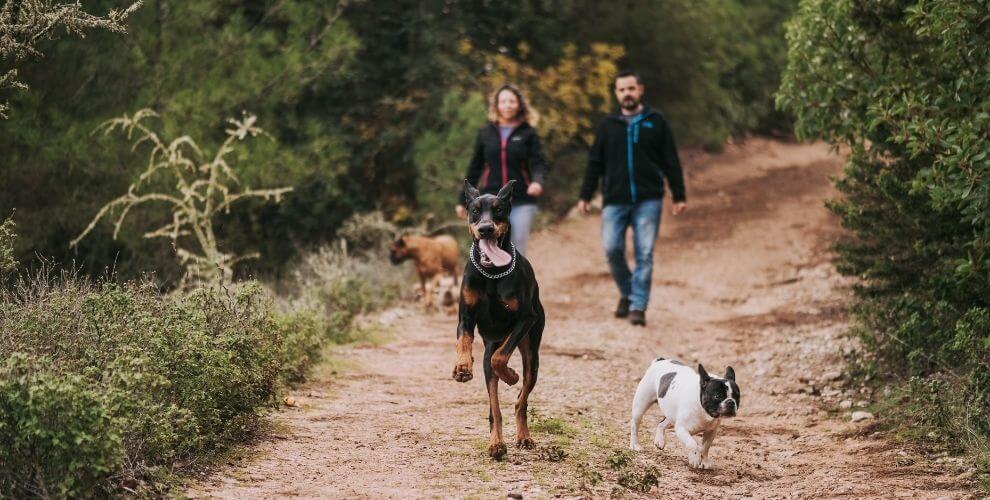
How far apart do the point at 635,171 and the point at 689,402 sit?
4762 mm

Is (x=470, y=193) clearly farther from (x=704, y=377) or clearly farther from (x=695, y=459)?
(x=695, y=459)

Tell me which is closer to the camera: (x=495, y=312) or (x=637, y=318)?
(x=495, y=312)

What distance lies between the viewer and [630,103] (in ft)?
35.2

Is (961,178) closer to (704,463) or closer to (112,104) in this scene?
(704,463)

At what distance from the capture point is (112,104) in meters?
12.9

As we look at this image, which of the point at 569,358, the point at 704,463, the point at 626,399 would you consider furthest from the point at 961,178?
the point at 569,358

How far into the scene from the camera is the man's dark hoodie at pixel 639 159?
1074cm

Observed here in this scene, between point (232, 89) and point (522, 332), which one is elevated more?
point (232, 89)

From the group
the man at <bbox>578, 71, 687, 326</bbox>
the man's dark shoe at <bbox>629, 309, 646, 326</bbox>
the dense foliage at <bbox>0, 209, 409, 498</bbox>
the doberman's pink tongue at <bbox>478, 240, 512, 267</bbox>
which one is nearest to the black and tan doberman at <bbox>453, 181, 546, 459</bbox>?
the doberman's pink tongue at <bbox>478, 240, 512, 267</bbox>

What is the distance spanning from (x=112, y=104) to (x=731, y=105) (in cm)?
1937

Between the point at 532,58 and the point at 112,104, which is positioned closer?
the point at 112,104

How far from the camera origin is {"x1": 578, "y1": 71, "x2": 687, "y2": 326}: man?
423 inches

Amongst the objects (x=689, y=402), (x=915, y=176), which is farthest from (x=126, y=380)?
(x=915, y=176)

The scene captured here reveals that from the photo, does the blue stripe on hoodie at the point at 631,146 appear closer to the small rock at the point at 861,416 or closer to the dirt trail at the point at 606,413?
the dirt trail at the point at 606,413
